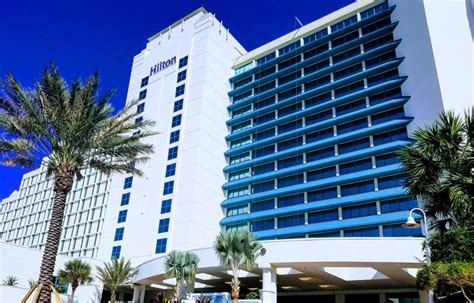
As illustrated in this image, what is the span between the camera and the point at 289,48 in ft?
213

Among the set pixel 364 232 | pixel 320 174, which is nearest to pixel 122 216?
pixel 320 174

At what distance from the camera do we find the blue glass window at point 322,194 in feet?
170

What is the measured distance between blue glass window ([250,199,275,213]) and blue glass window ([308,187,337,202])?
5.86m

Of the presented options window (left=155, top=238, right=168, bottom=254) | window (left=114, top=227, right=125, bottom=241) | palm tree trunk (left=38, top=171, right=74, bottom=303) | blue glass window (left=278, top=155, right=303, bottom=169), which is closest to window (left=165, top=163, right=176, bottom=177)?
window (left=155, top=238, right=168, bottom=254)

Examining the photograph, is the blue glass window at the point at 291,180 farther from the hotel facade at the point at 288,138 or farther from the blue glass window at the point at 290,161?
the blue glass window at the point at 290,161

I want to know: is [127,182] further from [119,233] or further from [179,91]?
[179,91]

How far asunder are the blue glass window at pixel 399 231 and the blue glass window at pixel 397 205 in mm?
1925

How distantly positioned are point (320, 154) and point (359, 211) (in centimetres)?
1014

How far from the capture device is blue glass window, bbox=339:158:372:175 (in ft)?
166

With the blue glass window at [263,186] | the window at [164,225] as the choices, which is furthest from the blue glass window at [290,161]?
the window at [164,225]

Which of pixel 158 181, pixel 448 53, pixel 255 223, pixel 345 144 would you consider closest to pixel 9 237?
pixel 158 181

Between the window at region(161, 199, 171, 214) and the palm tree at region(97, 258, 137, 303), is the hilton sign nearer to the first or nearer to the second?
the window at region(161, 199, 171, 214)

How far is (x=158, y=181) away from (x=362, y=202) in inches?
1127

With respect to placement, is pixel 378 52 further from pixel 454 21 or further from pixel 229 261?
pixel 229 261
